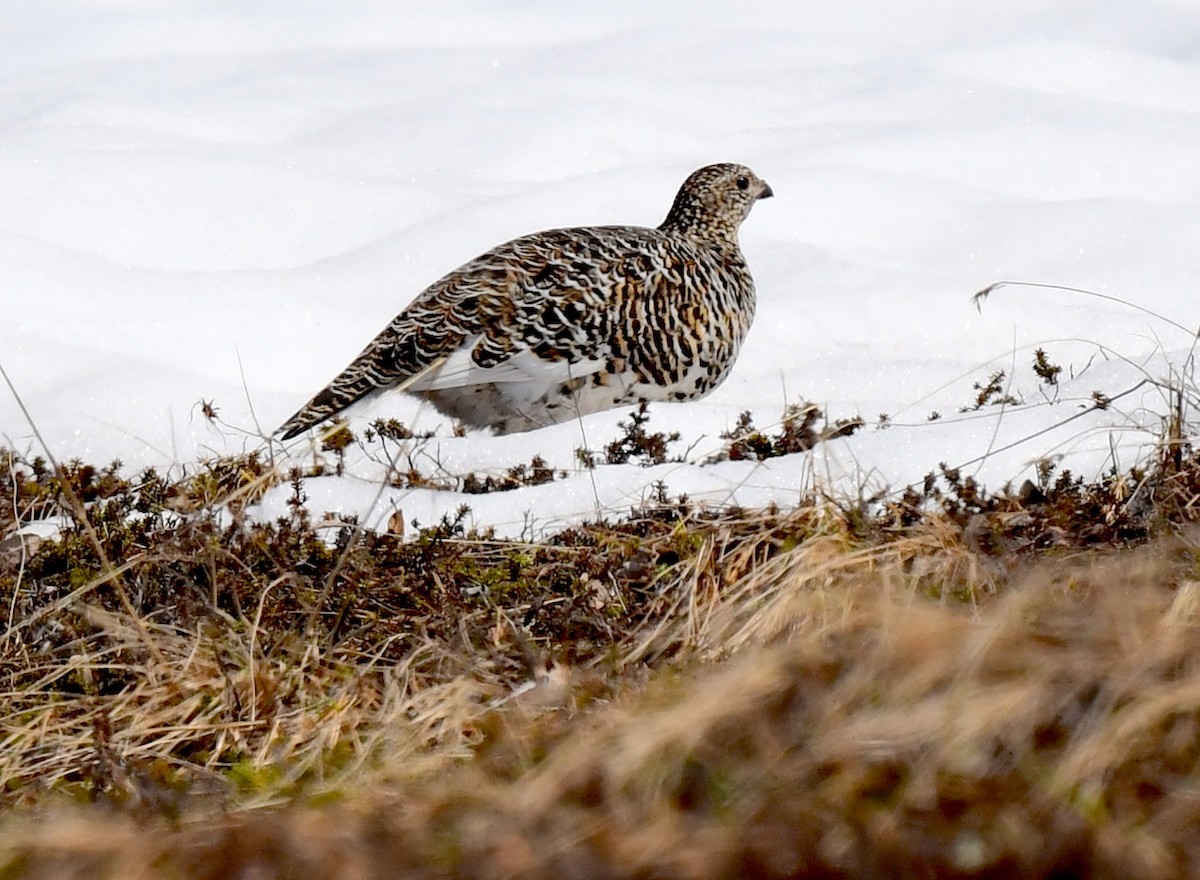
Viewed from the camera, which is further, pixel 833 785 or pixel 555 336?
pixel 555 336

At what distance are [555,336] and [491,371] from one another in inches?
9.5

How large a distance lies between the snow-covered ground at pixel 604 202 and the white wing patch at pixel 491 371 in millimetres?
261

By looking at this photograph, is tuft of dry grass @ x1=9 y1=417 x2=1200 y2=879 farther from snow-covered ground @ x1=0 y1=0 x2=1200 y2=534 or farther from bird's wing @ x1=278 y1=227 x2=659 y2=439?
bird's wing @ x1=278 y1=227 x2=659 y2=439

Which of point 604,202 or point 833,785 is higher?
point 604,202

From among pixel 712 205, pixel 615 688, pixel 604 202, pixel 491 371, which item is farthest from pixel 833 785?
pixel 604 202

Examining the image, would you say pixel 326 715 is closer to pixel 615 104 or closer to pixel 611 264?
pixel 611 264

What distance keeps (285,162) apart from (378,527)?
18.2 feet

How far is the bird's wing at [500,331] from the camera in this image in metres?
5.18

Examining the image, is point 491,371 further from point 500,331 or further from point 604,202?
point 604,202

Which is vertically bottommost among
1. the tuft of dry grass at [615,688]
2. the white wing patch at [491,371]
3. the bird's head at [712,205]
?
the tuft of dry grass at [615,688]

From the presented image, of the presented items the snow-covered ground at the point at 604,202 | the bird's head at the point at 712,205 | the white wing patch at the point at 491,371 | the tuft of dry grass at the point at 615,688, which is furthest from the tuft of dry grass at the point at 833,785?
the bird's head at the point at 712,205

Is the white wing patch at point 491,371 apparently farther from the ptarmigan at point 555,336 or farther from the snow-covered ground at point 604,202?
the snow-covered ground at point 604,202

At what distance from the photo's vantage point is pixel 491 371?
5180mm

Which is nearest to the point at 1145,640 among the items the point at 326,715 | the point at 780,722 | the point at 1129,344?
the point at 780,722
